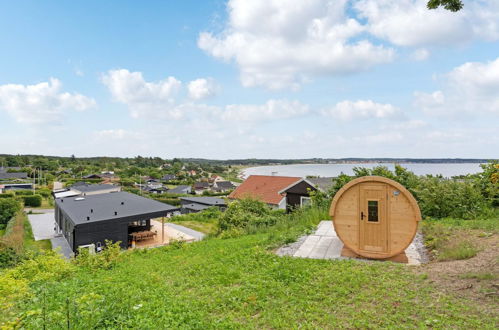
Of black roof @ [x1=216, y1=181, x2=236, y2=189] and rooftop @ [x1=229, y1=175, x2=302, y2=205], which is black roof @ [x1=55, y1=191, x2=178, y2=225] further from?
black roof @ [x1=216, y1=181, x2=236, y2=189]

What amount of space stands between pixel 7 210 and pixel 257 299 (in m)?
37.0

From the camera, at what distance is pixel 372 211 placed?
20.9 feet

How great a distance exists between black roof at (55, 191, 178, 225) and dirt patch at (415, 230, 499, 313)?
1716 centimetres

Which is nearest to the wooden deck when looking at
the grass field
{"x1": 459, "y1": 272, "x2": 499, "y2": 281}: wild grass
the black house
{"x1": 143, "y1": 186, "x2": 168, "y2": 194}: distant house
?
the black house

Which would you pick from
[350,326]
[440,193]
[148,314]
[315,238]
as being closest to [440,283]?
[350,326]

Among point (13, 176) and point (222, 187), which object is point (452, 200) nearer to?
point (222, 187)

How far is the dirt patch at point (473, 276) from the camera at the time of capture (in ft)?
13.0

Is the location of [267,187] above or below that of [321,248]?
below

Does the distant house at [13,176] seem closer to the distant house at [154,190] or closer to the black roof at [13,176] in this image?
the black roof at [13,176]

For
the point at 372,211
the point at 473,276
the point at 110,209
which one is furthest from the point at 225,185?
the point at 473,276

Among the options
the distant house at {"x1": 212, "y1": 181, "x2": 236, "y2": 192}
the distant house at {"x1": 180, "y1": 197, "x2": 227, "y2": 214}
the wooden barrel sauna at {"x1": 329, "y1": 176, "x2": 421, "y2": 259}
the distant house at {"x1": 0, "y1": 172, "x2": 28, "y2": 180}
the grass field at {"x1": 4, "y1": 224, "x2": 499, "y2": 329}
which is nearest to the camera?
the grass field at {"x1": 4, "y1": 224, "x2": 499, "y2": 329}

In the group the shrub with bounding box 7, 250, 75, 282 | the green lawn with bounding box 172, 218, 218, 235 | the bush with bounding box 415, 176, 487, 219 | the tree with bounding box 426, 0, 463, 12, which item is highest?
the tree with bounding box 426, 0, 463, 12

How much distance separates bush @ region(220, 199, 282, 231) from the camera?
1353 centimetres

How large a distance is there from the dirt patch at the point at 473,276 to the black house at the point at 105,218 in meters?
17.0
